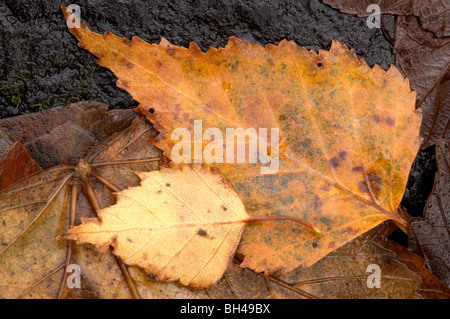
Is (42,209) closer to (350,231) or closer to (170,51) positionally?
(170,51)

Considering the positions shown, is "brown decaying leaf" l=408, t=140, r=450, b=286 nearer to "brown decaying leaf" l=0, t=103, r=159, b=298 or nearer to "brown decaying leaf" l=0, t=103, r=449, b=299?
"brown decaying leaf" l=0, t=103, r=449, b=299

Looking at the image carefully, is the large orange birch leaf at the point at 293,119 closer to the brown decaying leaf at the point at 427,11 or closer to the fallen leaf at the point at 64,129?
the fallen leaf at the point at 64,129

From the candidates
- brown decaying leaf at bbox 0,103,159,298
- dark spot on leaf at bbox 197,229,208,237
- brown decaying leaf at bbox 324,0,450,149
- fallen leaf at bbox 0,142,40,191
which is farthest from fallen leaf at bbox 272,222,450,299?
fallen leaf at bbox 0,142,40,191

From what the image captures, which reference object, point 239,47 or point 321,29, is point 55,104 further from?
point 321,29

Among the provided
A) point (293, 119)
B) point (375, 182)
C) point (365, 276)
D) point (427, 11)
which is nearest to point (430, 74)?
point (427, 11)

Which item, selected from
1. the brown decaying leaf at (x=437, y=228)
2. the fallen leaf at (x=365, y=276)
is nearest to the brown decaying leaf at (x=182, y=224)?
the fallen leaf at (x=365, y=276)

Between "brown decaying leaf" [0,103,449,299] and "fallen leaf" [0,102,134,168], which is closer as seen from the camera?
"brown decaying leaf" [0,103,449,299]
